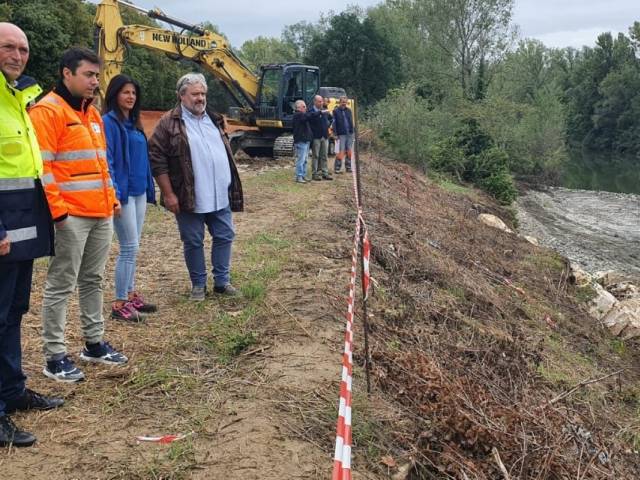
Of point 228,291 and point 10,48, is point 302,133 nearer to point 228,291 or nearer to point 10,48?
point 228,291

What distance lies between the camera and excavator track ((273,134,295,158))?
1781 cm

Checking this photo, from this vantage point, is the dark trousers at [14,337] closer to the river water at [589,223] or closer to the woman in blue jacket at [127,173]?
the woman in blue jacket at [127,173]

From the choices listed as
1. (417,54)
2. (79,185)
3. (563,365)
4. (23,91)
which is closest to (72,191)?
(79,185)

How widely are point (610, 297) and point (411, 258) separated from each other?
4674 mm

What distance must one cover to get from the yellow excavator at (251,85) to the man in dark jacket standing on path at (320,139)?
11.6 feet

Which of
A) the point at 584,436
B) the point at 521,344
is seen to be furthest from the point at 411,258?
the point at 584,436

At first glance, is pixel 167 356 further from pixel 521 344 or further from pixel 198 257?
pixel 521 344

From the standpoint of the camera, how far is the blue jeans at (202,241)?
18.2 feet

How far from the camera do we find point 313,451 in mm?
3457

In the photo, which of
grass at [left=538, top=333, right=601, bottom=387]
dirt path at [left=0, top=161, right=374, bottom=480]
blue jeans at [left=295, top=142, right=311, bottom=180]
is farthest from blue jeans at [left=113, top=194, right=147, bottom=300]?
blue jeans at [left=295, top=142, right=311, bottom=180]

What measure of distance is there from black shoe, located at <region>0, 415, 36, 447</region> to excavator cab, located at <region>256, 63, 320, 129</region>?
1490 cm

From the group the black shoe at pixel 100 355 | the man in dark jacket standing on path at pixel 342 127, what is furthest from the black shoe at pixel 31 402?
the man in dark jacket standing on path at pixel 342 127

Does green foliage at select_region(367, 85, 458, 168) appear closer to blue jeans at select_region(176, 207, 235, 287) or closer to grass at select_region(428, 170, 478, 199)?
grass at select_region(428, 170, 478, 199)

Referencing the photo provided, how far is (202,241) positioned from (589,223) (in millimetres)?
19453
